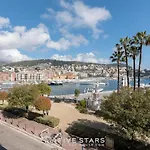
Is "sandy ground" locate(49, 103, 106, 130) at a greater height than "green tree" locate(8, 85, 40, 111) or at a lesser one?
lesser

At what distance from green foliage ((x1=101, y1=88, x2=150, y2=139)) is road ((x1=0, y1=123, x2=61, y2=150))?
22.1 ft

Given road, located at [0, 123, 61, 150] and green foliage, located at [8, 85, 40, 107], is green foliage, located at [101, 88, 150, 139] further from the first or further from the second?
green foliage, located at [8, 85, 40, 107]

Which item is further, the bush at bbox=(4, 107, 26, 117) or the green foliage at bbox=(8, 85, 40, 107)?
the bush at bbox=(4, 107, 26, 117)

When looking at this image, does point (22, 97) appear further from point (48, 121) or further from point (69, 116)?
point (69, 116)

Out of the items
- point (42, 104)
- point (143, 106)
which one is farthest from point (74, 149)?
point (42, 104)

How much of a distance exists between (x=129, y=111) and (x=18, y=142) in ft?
37.0

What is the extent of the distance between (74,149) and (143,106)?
285 inches

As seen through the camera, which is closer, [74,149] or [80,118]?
[74,149]

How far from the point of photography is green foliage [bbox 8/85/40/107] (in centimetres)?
2945

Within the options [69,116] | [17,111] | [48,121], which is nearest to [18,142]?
[48,121]

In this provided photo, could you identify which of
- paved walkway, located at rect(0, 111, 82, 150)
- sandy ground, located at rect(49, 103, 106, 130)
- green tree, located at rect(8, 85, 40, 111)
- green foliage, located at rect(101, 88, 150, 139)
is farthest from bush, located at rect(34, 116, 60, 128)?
green foliage, located at rect(101, 88, 150, 139)

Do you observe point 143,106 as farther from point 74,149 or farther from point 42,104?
point 42,104

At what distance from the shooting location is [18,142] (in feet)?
69.5

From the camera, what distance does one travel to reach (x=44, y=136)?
2278 centimetres
